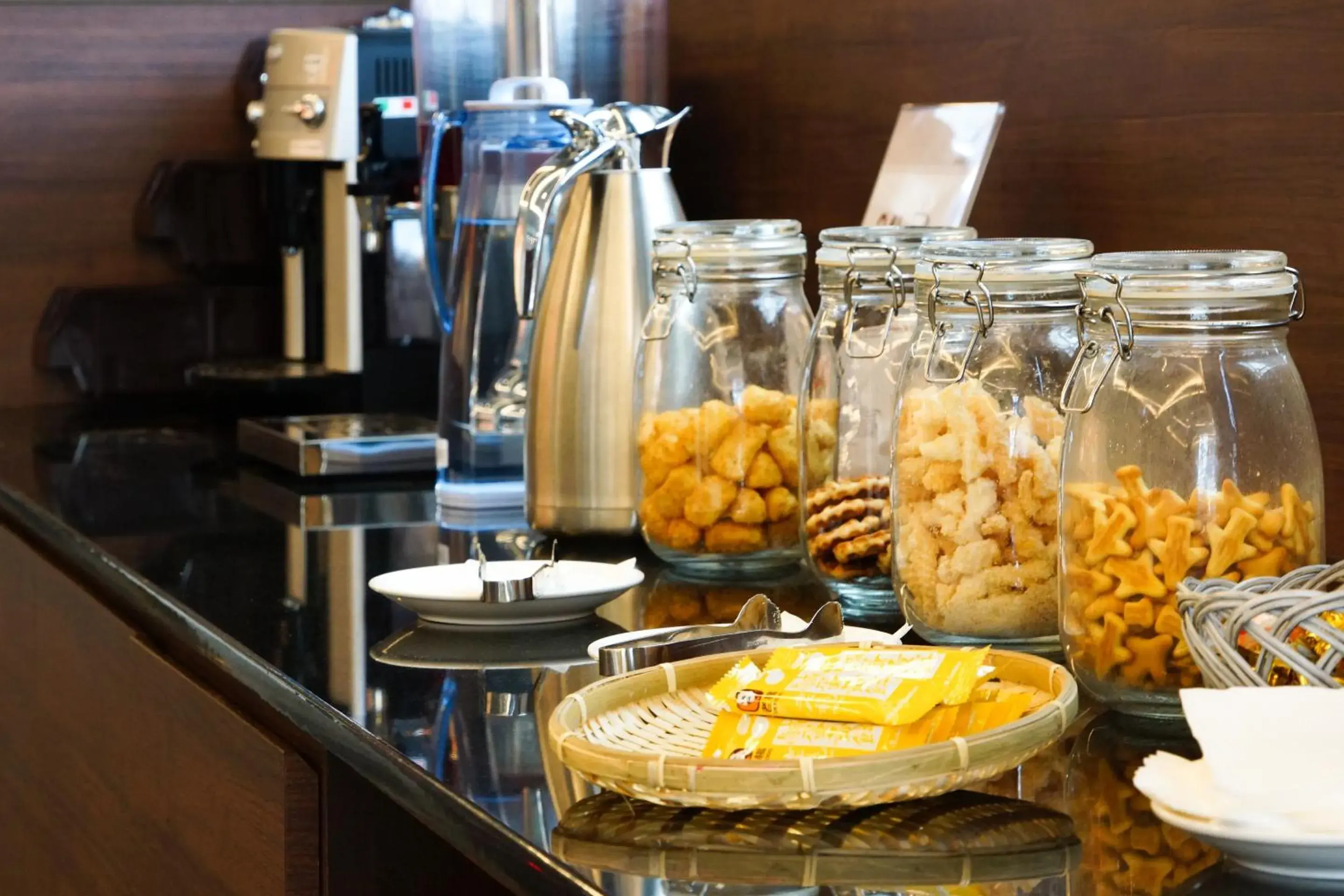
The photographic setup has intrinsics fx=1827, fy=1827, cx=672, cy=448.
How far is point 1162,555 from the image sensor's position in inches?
31.0

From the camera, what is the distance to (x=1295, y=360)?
3.76ft

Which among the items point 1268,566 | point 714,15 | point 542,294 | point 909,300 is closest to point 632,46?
point 714,15

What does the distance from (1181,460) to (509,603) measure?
41 centimetres

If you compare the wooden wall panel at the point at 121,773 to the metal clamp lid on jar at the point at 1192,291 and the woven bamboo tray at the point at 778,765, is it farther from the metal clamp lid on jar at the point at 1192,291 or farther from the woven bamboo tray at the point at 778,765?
the metal clamp lid on jar at the point at 1192,291

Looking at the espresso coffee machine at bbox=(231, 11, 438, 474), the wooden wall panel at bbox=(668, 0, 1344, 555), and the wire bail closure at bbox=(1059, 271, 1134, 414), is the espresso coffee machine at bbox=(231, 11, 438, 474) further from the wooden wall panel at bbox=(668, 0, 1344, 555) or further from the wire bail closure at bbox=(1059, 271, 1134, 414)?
the wire bail closure at bbox=(1059, 271, 1134, 414)

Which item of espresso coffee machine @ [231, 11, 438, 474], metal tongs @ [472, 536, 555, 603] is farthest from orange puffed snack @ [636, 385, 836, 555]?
espresso coffee machine @ [231, 11, 438, 474]

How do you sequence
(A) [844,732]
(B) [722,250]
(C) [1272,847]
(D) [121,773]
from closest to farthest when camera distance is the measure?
(C) [1272,847]
(A) [844,732]
(B) [722,250]
(D) [121,773]

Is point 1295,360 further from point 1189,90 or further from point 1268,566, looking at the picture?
point 1268,566

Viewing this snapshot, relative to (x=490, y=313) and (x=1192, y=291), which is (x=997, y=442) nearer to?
(x=1192, y=291)

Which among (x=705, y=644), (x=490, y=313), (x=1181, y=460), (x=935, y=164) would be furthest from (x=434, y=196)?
(x=1181, y=460)

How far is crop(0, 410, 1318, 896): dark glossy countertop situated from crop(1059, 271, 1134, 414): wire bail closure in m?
0.15

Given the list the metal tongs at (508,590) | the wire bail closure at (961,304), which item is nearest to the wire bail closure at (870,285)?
the wire bail closure at (961,304)

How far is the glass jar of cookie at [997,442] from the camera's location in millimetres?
908

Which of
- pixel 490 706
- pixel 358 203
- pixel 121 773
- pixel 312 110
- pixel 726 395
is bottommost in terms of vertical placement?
pixel 121 773
